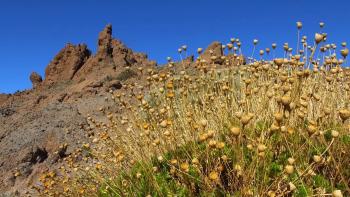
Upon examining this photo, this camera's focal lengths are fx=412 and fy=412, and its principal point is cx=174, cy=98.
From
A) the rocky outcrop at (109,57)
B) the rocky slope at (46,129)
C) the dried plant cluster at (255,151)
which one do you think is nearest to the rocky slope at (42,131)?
the rocky slope at (46,129)

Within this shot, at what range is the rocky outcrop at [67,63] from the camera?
130ft

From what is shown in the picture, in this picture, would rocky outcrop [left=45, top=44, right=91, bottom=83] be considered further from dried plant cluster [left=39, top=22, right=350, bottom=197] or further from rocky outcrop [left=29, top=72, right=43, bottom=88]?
dried plant cluster [left=39, top=22, right=350, bottom=197]

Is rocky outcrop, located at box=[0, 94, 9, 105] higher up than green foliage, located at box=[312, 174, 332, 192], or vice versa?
rocky outcrop, located at box=[0, 94, 9, 105]

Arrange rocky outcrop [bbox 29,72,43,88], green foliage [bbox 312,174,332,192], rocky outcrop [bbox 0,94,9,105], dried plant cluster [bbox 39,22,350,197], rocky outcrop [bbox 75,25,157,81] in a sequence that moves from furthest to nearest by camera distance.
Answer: rocky outcrop [bbox 29,72,43,88] → rocky outcrop [bbox 75,25,157,81] → rocky outcrop [bbox 0,94,9,105] → green foliage [bbox 312,174,332,192] → dried plant cluster [bbox 39,22,350,197]

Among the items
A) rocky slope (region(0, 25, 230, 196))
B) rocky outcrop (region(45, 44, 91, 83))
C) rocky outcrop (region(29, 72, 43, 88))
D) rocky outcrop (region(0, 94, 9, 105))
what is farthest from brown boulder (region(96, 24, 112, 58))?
rocky outcrop (region(29, 72, 43, 88))

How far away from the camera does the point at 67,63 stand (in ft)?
134

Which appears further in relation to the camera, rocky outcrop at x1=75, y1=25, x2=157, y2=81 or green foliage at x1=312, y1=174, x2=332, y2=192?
rocky outcrop at x1=75, y1=25, x2=157, y2=81

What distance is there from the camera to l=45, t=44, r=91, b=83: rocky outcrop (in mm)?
39719

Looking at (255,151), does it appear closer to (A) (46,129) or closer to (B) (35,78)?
(A) (46,129)

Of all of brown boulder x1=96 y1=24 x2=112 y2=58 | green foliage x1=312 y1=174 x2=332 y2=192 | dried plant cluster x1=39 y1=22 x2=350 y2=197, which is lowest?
green foliage x1=312 y1=174 x2=332 y2=192

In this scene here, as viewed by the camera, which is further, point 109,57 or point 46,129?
point 109,57

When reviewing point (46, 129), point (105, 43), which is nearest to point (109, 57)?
point (105, 43)

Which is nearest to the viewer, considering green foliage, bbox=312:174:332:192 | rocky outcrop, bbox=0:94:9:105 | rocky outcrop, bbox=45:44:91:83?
green foliage, bbox=312:174:332:192

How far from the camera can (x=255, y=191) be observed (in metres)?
3.03
